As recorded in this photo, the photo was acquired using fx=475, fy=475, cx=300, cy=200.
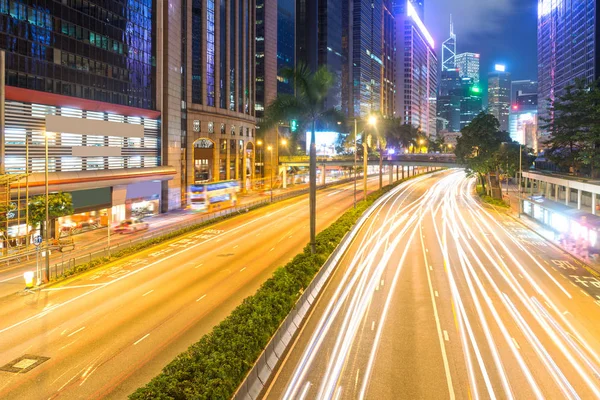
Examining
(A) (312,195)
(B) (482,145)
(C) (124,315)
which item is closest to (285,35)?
(B) (482,145)

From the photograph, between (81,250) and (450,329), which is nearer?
(450,329)

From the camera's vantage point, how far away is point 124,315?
23.7m

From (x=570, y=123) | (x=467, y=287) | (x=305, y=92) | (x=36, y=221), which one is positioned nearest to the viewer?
(x=467, y=287)

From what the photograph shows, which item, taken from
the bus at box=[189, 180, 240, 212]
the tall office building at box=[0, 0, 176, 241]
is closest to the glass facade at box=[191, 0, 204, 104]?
the tall office building at box=[0, 0, 176, 241]

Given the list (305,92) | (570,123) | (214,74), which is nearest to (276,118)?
(305,92)

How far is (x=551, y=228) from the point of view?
5391 cm

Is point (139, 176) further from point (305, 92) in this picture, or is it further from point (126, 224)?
point (305, 92)

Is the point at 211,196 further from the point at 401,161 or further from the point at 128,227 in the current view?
the point at 401,161

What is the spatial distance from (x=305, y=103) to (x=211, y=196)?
37471 millimetres

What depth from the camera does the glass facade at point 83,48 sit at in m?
42.8

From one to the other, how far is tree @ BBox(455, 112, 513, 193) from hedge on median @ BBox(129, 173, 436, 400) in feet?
227

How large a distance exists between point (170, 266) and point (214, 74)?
6380 centimetres

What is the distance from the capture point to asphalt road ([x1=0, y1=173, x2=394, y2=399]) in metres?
17.0

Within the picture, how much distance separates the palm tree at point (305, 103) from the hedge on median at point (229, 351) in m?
9.95
